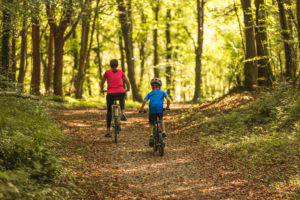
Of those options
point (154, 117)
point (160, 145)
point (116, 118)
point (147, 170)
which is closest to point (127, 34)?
point (116, 118)

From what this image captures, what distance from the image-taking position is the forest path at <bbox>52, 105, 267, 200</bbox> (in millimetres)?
6141

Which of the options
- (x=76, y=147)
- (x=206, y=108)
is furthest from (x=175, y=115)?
(x=76, y=147)

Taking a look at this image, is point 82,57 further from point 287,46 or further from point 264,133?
point 264,133

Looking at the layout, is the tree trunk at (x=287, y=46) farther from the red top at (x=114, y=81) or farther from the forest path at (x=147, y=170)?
the red top at (x=114, y=81)

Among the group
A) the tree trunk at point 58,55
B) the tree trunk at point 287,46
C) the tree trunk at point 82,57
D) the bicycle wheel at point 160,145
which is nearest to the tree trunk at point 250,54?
the tree trunk at point 287,46

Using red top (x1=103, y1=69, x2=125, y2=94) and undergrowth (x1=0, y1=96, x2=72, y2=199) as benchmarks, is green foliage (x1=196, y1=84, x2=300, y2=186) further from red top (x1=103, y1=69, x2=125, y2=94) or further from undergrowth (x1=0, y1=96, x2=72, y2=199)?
undergrowth (x1=0, y1=96, x2=72, y2=199)

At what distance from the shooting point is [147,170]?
7.60 meters

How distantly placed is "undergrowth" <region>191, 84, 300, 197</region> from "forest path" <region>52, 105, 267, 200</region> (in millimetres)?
491

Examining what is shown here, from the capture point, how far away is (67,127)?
11.9 metres

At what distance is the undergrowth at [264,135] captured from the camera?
706 cm

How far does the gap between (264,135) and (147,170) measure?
A: 402 centimetres

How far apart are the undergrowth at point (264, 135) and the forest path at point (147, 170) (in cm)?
49

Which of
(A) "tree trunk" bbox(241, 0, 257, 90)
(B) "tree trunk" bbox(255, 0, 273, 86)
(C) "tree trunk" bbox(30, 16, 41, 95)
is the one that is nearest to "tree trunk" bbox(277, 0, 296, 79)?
(B) "tree trunk" bbox(255, 0, 273, 86)

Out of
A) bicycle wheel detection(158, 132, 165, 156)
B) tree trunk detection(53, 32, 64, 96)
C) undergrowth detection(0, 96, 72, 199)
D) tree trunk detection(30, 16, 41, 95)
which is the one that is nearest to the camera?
undergrowth detection(0, 96, 72, 199)
